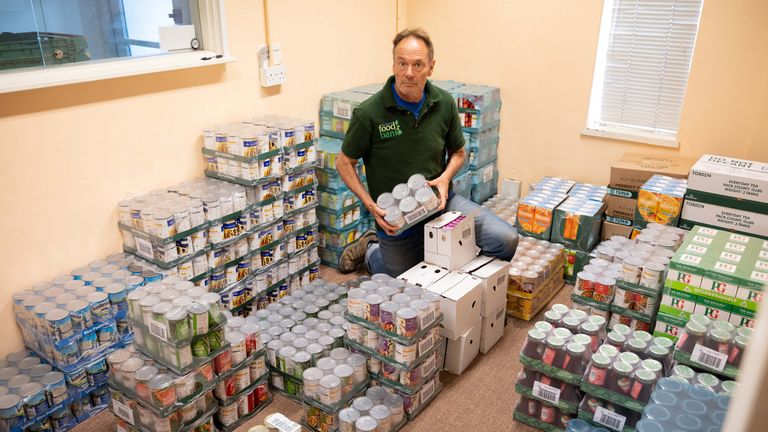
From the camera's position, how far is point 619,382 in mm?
2533

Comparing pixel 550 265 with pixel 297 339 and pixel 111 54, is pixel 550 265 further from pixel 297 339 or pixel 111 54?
pixel 111 54

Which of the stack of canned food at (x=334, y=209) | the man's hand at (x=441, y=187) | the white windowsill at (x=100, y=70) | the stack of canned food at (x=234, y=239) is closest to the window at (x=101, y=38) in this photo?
the white windowsill at (x=100, y=70)

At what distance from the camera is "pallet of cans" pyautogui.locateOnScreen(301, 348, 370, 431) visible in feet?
9.14

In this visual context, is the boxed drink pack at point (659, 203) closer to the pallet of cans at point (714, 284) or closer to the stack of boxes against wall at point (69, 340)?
the pallet of cans at point (714, 284)

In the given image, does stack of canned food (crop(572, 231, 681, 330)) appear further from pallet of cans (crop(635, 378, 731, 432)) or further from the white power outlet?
the white power outlet

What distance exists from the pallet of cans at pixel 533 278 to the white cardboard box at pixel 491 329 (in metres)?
0.28

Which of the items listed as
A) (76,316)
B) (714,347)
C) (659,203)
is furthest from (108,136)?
(659,203)

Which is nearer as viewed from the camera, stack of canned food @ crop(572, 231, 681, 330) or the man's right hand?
stack of canned food @ crop(572, 231, 681, 330)

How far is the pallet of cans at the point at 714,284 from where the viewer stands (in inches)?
110

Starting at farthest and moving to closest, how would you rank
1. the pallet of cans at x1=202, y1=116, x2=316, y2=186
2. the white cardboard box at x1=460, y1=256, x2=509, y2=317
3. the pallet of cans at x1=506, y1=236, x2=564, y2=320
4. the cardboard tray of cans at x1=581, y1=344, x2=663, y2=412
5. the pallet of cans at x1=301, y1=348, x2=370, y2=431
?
the pallet of cans at x1=506, y1=236, x2=564, y2=320, the pallet of cans at x1=202, y1=116, x2=316, y2=186, the white cardboard box at x1=460, y1=256, x2=509, y2=317, the pallet of cans at x1=301, y1=348, x2=370, y2=431, the cardboard tray of cans at x1=581, y1=344, x2=663, y2=412

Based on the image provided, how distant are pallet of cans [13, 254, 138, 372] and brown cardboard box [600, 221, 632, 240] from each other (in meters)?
3.33

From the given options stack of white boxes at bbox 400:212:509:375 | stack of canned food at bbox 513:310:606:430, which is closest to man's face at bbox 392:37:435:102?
stack of white boxes at bbox 400:212:509:375

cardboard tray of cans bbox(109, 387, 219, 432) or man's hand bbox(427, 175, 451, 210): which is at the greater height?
man's hand bbox(427, 175, 451, 210)

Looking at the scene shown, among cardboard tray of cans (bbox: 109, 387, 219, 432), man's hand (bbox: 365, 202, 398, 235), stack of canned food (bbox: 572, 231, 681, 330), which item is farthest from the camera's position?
man's hand (bbox: 365, 202, 398, 235)
